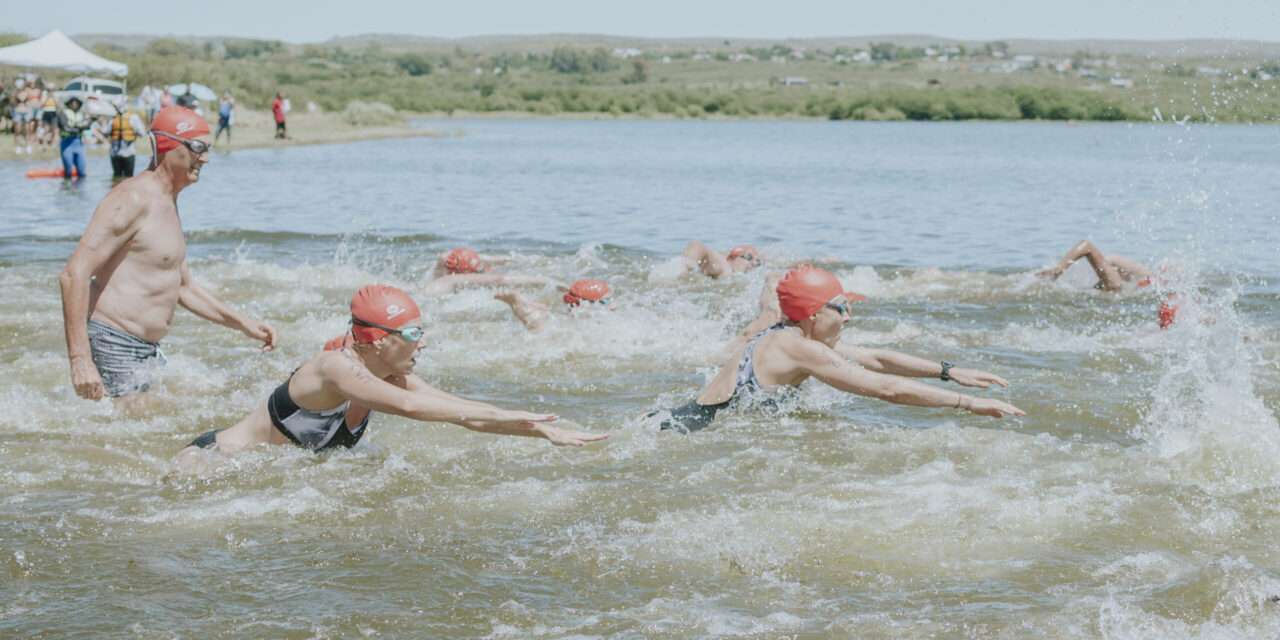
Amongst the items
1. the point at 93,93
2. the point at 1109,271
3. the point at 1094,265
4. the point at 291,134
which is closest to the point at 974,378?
the point at 1094,265

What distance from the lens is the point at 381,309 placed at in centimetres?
606

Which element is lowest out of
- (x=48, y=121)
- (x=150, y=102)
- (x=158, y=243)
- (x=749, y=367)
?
(x=48, y=121)

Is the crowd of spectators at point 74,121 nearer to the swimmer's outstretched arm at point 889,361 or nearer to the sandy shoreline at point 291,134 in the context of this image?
the sandy shoreline at point 291,134

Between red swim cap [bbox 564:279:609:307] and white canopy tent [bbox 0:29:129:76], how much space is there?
30092mm

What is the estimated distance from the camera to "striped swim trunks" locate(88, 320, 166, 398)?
281 inches

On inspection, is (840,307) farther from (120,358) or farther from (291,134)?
(291,134)

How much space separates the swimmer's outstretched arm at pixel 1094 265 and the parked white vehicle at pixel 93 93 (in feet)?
68.4

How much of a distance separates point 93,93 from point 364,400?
3582 cm

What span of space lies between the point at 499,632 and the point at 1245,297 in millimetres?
12776

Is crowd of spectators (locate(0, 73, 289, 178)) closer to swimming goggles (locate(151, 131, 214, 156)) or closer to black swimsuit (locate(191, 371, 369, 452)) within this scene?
swimming goggles (locate(151, 131, 214, 156))

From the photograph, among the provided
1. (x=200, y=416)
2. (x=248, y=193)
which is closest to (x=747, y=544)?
(x=200, y=416)

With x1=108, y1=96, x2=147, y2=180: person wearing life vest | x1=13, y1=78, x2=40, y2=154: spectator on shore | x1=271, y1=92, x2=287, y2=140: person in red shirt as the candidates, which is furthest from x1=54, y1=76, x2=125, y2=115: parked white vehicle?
x1=271, y1=92, x2=287, y2=140: person in red shirt

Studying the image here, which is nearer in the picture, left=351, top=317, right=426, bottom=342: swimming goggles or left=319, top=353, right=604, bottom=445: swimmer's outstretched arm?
left=319, top=353, right=604, bottom=445: swimmer's outstretched arm

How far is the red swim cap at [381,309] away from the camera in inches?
239
